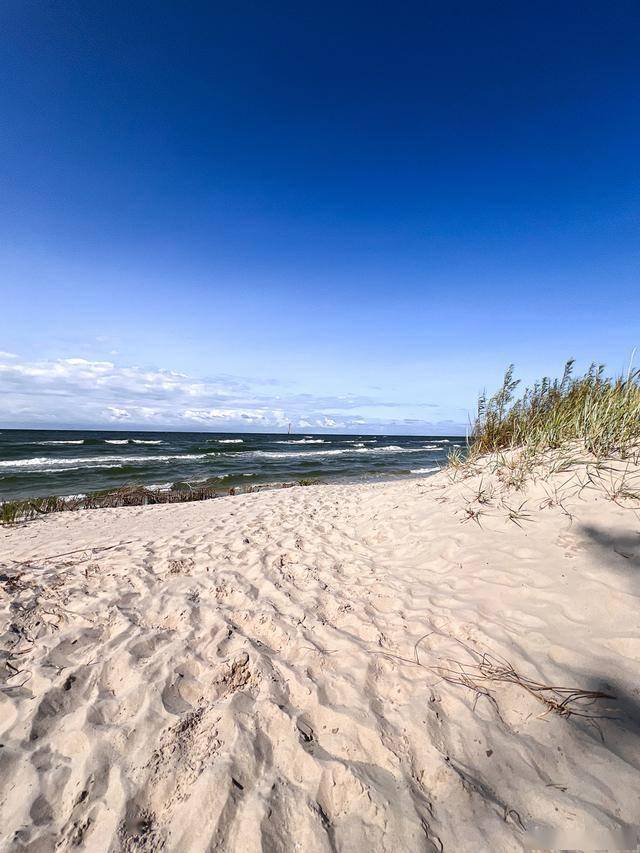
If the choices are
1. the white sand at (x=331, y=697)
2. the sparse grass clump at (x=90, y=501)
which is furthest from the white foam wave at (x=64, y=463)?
the white sand at (x=331, y=697)

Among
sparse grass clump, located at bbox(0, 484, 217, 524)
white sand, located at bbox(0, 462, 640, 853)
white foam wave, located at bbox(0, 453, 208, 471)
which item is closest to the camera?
white sand, located at bbox(0, 462, 640, 853)

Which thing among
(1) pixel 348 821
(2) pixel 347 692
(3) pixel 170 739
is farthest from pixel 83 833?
(2) pixel 347 692

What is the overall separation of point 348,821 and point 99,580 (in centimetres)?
365

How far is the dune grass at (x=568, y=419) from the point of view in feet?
15.9

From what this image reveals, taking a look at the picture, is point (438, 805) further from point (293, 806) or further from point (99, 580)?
point (99, 580)

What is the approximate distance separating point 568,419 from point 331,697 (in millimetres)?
5511

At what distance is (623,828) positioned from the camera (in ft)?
5.80

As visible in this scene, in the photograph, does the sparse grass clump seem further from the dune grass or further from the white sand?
the dune grass

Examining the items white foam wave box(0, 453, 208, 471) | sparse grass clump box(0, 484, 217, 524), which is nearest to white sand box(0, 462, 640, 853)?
sparse grass clump box(0, 484, 217, 524)

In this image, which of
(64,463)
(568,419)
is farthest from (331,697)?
(64,463)

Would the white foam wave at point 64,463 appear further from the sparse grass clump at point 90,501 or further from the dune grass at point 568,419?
the dune grass at point 568,419

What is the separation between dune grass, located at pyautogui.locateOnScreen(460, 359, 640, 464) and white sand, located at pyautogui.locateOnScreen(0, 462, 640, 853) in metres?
0.94

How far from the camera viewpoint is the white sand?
6.15ft

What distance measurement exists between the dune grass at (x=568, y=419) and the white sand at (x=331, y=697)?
94 centimetres
